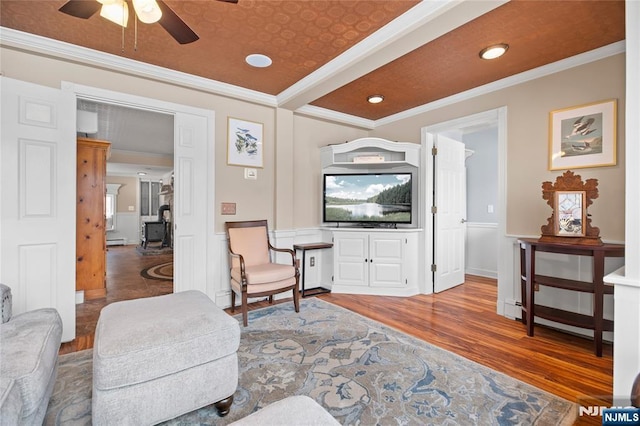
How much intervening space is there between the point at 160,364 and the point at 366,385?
1219 mm

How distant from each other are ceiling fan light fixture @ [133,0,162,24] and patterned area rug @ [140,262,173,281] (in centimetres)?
418

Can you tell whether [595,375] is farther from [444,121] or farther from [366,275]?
[444,121]

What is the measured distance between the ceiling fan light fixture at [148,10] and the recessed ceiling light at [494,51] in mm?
2482

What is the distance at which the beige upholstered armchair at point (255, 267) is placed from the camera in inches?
117

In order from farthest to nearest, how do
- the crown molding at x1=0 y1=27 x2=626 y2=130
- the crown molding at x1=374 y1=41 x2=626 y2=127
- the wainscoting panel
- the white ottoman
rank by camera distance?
the wainscoting panel
the crown molding at x1=374 y1=41 x2=626 y2=127
the crown molding at x1=0 y1=27 x2=626 y2=130
the white ottoman

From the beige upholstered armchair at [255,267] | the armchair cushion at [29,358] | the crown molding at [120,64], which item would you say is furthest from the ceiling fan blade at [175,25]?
the beige upholstered armchair at [255,267]

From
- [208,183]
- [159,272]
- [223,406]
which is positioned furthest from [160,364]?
[159,272]

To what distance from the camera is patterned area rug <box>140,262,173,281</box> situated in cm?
502

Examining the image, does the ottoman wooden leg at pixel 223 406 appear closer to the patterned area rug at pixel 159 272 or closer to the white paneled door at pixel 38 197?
the white paneled door at pixel 38 197

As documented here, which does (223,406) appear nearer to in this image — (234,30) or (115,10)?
(115,10)

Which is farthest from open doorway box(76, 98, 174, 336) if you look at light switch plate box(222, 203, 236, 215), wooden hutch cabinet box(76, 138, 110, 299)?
light switch plate box(222, 203, 236, 215)

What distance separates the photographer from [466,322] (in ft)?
9.82

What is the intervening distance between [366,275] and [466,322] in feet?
4.39

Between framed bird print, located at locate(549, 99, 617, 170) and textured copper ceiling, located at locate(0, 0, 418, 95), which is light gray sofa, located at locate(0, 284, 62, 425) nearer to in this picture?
textured copper ceiling, located at locate(0, 0, 418, 95)
